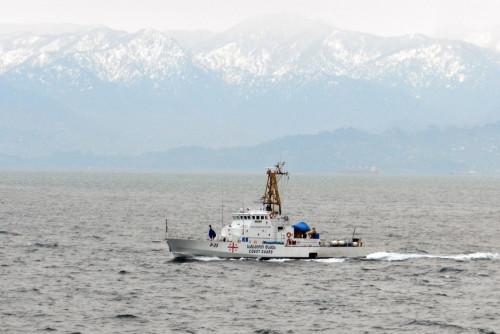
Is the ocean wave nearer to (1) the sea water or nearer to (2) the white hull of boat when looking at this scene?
(1) the sea water

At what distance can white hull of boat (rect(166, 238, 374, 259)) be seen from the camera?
295 ft

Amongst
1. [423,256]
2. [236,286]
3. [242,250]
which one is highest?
[242,250]

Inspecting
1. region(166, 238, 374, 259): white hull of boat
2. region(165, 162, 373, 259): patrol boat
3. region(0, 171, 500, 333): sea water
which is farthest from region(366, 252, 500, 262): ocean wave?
region(165, 162, 373, 259): patrol boat

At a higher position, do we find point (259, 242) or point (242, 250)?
point (259, 242)

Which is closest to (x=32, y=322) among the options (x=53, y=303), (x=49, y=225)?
(x=53, y=303)

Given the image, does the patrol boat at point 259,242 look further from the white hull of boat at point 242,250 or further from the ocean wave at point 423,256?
the ocean wave at point 423,256

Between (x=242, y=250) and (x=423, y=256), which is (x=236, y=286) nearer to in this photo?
(x=242, y=250)

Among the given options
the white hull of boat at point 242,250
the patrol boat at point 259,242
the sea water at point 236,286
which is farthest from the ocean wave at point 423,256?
the patrol boat at point 259,242

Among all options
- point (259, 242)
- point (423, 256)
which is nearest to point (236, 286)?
point (259, 242)

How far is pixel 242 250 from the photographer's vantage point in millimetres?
89938

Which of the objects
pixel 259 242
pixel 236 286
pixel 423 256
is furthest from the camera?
pixel 423 256

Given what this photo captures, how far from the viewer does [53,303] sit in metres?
69.1

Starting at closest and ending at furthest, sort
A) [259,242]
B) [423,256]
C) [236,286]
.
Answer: [236,286] → [259,242] → [423,256]

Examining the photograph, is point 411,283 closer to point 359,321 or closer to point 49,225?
point 359,321
